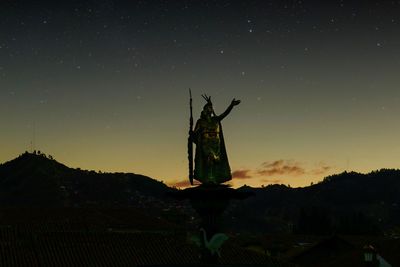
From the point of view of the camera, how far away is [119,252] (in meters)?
46.5

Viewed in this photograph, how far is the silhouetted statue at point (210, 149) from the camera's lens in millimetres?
13508

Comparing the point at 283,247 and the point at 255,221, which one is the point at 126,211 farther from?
the point at 255,221

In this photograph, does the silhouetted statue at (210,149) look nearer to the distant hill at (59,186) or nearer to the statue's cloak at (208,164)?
the statue's cloak at (208,164)

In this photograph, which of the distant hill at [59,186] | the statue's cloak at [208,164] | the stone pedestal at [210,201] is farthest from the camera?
the distant hill at [59,186]

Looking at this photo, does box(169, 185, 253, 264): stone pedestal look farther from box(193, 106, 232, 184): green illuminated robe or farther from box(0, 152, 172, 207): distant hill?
box(0, 152, 172, 207): distant hill

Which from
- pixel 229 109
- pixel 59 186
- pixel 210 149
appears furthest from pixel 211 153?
pixel 59 186

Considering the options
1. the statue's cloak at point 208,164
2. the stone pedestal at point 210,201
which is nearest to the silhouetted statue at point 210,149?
the statue's cloak at point 208,164

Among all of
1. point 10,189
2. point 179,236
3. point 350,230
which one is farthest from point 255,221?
point 179,236

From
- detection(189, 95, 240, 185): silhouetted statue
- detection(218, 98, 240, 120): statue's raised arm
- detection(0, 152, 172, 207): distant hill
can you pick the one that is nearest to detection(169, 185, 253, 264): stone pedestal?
detection(189, 95, 240, 185): silhouetted statue

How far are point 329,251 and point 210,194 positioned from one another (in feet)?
147

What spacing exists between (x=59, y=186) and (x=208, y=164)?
14482 centimetres

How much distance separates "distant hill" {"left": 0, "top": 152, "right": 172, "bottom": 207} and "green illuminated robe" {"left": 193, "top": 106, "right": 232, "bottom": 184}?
126020mm

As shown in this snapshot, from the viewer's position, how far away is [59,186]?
154 meters

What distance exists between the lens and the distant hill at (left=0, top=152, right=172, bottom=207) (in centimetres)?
14450
